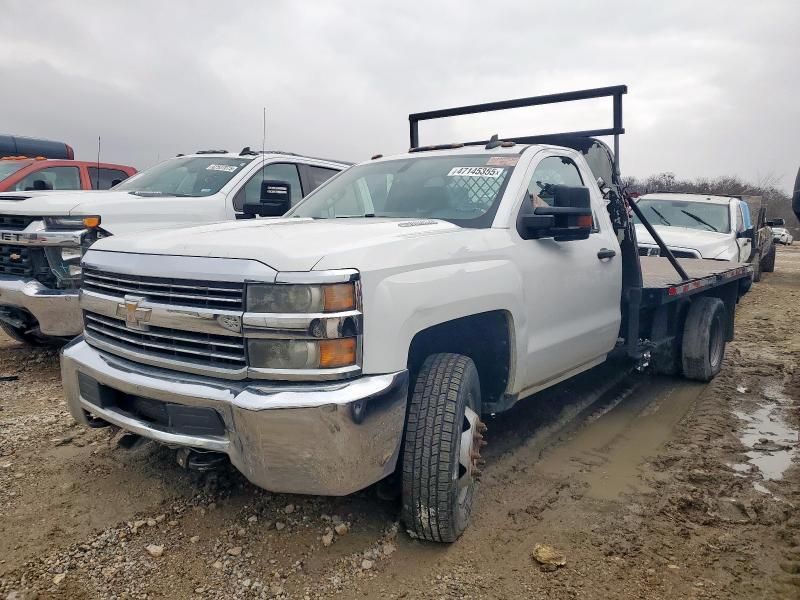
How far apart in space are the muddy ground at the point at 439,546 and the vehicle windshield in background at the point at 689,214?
20.1 ft

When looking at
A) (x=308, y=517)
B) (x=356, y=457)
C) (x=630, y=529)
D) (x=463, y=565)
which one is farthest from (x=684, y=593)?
(x=308, y=517)

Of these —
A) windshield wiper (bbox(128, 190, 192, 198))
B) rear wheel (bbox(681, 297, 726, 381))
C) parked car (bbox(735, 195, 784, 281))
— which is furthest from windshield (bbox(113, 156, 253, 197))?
parked car (bbox(735, 195, 784, 281))

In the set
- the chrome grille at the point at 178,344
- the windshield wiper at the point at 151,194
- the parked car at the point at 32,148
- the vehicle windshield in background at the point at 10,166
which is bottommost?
the chrome grille at the point at 178,344

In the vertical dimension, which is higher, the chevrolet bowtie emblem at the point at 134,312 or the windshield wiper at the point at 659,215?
the windshield wiper at the point at 659,215

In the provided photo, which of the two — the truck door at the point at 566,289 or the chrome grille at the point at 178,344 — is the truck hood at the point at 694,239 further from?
the chrome grille at the point at 178,344

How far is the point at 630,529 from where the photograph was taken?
3.06m

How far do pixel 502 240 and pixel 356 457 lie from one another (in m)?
1.41

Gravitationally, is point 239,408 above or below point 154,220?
below

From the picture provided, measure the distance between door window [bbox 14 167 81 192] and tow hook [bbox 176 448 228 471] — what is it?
6.66 metres

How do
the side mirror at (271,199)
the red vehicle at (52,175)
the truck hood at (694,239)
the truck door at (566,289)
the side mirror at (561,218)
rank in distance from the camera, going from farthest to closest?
the truck hood at (694,239) < the red vehicle at (52,175) < the side mirror at (271,199) < the truck door at (566,289) < the side mirror at (561,218)

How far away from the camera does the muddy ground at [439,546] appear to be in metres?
2.61

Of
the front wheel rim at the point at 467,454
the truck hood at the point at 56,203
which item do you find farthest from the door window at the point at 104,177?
the front wheel rim at the point at 467,454

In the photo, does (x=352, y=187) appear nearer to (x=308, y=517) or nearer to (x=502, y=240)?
(x=502, y=240)

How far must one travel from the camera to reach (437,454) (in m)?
2.71
